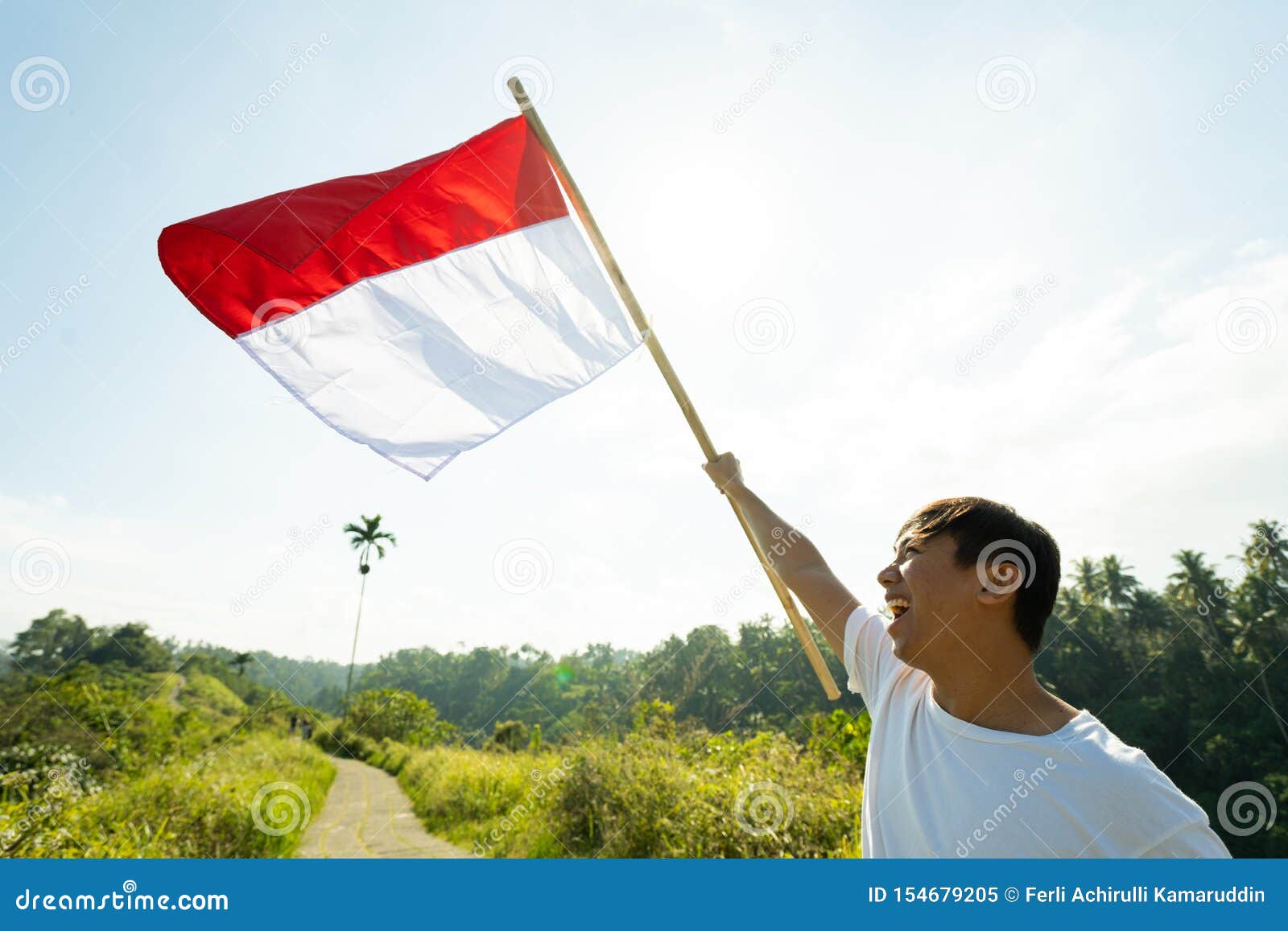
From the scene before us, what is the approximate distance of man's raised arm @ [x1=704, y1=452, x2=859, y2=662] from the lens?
221 centimetres

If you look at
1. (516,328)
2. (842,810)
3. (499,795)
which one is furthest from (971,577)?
(499,795)

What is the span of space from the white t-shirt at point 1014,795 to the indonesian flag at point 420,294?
7.58 ft

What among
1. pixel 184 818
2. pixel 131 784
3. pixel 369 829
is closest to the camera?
pixel 184 818

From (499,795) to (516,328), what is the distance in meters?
10.7

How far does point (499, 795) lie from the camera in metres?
11.9

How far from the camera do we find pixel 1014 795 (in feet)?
4.51

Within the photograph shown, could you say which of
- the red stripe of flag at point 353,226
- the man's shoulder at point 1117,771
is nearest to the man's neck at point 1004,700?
the man's shoulder at point 1117,771

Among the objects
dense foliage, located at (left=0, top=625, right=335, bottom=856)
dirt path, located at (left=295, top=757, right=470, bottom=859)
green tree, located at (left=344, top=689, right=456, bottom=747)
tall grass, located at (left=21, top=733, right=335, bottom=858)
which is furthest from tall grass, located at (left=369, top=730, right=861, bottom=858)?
green tree, located at (left=344, top=689, right=456, bottom=747)

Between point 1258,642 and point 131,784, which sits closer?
point 131,784

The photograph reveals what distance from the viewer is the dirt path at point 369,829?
10.3 m

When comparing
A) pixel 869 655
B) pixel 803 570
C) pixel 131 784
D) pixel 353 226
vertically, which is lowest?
pixel 131 784

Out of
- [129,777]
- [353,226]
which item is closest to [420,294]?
[353,226]

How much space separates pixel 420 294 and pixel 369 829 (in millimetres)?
12611

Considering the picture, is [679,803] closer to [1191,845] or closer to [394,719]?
[1191,845]
